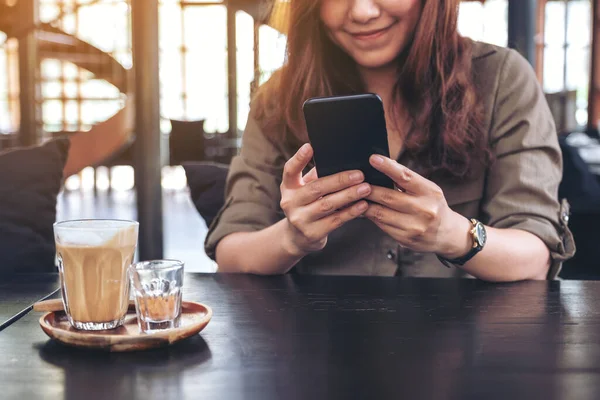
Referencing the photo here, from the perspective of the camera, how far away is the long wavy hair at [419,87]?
1.42 meters

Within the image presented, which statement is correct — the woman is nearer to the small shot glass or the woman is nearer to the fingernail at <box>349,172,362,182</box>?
the fingernail at <box>349,172,362,182</box>

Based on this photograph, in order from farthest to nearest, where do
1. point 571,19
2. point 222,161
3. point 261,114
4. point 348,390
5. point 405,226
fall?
point 571,19, point 222,161, point 261,114, point 405,226, point 348,390

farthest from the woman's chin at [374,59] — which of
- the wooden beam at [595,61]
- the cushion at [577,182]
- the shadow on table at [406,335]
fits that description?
the wooden beam at [595,61]

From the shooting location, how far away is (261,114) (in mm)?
1602

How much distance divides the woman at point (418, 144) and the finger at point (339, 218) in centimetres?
5

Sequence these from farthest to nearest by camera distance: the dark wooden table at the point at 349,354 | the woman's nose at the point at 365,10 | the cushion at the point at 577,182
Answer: the cushion at the point at 577,182 < the woman's nose at the point at 365,10 < the dark wooden table at the point at 349,354

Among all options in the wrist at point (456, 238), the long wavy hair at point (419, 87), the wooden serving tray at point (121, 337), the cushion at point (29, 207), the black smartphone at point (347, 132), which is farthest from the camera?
the cushion at point (29, 207)

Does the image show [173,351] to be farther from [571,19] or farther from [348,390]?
[571,19]

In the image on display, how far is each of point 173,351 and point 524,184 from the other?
865 millimetres

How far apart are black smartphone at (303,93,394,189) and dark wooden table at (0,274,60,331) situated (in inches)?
18.8

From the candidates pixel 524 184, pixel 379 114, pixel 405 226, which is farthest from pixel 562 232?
pixel 379 114

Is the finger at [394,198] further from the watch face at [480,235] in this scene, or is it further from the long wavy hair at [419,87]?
the long wavy hair at [419,87]

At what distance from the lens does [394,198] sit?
107cm

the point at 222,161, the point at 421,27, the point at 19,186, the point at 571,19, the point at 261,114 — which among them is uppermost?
the point at 571,19
